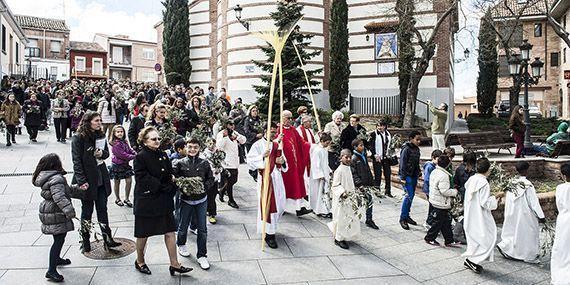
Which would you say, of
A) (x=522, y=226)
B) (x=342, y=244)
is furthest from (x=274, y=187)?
(x=522, y=226)

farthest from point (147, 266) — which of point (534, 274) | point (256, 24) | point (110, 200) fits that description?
point (256, 24)

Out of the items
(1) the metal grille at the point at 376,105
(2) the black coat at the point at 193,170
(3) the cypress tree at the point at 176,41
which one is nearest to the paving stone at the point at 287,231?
(2) the black coat at the point at 193,170

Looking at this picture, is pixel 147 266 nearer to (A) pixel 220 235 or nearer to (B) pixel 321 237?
(A) pixel 220 235

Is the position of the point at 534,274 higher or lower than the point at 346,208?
lower

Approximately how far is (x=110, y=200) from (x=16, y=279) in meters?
3.86

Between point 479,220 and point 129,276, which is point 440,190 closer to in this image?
point 479,220

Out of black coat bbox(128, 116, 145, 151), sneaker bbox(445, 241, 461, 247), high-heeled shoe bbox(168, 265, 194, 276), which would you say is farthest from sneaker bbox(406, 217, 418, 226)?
black coat bbox(128, 116, 145, 151)

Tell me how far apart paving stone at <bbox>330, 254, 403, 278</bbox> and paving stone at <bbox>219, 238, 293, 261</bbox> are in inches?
32.6

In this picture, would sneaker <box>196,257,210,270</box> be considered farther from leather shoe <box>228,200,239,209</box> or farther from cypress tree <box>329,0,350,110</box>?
cypress tree <box>329,0,350,110</box>

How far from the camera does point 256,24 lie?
25.2 m

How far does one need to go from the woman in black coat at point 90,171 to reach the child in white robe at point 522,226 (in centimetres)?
637

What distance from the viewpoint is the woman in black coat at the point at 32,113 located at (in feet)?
52.9

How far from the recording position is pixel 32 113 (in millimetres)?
16234

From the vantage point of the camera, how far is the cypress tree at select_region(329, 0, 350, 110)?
79.4ft
